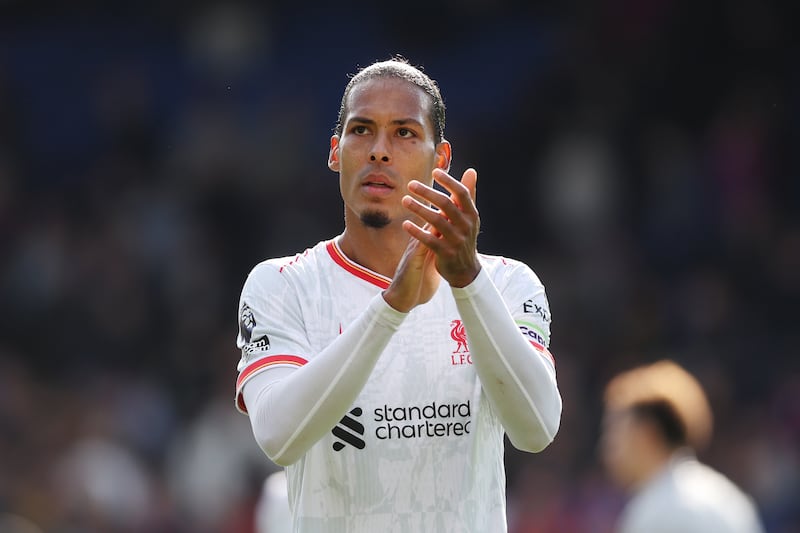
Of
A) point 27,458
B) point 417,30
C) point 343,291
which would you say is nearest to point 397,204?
point 343,291

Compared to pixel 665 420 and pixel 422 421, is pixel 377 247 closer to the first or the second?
pixel 422 421

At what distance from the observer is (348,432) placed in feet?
12.3

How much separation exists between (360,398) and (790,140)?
8854 millimetres

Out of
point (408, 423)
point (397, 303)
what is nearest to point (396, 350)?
point (408, 423)

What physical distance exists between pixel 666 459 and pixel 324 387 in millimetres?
3790

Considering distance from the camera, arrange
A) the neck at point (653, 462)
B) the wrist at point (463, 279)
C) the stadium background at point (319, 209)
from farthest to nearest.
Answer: the stadium background at point (319, 209)
the neck at point (653, 462)
the wrist at point (463, 279)

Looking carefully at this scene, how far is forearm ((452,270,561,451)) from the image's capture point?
11.1 feet

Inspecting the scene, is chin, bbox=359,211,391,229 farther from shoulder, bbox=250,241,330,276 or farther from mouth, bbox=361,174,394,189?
shoulder, bbox=250,241,330,276

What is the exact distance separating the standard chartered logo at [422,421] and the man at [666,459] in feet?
9.43

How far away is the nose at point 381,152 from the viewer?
3.88 metres

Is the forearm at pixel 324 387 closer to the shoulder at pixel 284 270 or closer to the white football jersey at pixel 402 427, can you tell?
the white football jersey at pixel 402 427

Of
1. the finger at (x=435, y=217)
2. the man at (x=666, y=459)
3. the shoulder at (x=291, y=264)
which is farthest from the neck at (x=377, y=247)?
the man at (x=666, y=459)

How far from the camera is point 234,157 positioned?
13.0 meters

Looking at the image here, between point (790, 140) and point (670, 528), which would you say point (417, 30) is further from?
point (670, 528)
